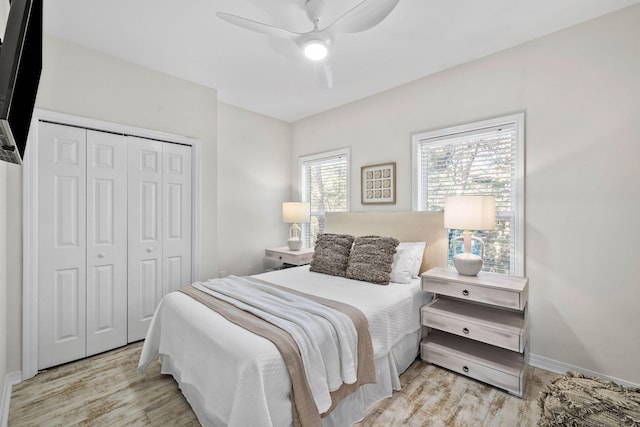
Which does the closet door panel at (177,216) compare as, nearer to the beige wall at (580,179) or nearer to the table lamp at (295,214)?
the table lamp at (295,214)

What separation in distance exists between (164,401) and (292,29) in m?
2.95

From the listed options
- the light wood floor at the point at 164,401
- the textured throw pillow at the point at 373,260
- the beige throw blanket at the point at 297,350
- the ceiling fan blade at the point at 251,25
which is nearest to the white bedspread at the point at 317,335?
the beige throw blanket at the point at 297,350

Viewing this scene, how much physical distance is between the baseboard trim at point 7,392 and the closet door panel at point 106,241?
1.52 feet

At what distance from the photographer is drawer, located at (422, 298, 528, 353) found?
2121mm

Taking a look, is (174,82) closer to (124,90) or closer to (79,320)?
(124,90)

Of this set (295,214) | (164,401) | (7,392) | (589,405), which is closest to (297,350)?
(164,401)

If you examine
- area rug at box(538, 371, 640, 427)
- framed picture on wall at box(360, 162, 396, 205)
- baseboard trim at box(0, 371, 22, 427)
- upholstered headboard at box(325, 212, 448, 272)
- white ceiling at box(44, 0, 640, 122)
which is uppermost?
white ceiling at box(44, 0, 640, 122)

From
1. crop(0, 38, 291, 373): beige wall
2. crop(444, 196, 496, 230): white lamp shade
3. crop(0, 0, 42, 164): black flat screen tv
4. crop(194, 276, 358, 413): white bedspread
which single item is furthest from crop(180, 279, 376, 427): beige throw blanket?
crop(0, 38, 291, 373): beige wall

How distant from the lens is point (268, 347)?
149cm

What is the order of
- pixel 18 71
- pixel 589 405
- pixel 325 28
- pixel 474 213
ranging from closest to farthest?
pixel 18 71
pixel 589 405
pixel 325 28
pixel 474 213

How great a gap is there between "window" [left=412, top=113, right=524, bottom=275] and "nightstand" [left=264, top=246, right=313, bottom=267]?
1.57 metres

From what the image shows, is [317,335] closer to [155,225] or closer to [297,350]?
[297,350]

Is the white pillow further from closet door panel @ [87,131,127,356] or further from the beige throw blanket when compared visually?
closet door panel @ [87,131,127,356]

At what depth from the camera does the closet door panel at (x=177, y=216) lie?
10.4 feet
